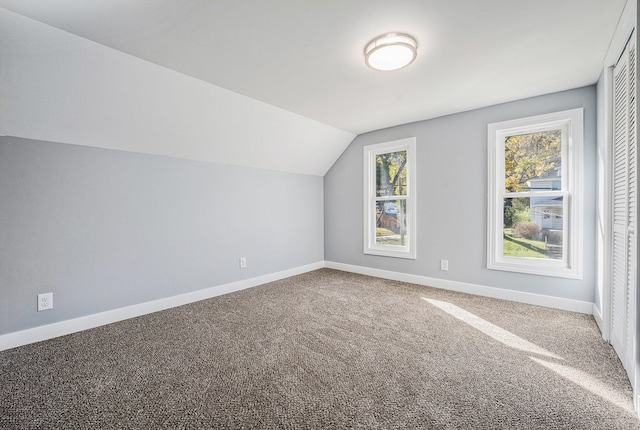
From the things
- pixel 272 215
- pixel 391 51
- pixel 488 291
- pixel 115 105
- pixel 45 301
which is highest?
pixel 391 51

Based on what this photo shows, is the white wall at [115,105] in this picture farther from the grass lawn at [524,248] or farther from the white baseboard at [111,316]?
the grass lawn at [524,248]

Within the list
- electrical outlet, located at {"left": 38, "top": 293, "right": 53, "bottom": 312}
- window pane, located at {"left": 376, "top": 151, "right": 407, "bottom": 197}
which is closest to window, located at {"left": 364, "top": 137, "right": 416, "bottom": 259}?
window pane, located at {"left": 376, "top": 151, "right": 407, "bottom": 197}

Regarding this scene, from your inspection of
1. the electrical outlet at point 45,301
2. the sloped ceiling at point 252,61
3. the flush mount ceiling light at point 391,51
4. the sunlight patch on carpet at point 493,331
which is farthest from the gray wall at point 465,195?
the electrical outlet at point 45,301

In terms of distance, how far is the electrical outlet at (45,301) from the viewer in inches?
93.8

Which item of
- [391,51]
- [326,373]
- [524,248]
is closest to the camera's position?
[326,373]

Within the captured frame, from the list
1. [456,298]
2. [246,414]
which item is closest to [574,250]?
[456,298]

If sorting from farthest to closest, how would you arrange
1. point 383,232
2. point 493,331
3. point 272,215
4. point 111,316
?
point 383,232
point 272,215
point 111,316
point 493,331

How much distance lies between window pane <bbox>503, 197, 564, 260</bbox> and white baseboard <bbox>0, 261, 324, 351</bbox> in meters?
3.21

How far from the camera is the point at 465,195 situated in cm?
356

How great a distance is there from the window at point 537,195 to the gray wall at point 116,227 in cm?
296

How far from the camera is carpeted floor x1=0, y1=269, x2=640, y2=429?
4.86 ft

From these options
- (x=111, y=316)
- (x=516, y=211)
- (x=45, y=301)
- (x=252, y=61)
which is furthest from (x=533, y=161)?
(x=45, y=301)

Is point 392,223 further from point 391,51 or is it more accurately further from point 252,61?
point 252,61

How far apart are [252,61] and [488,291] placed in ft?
11.5
